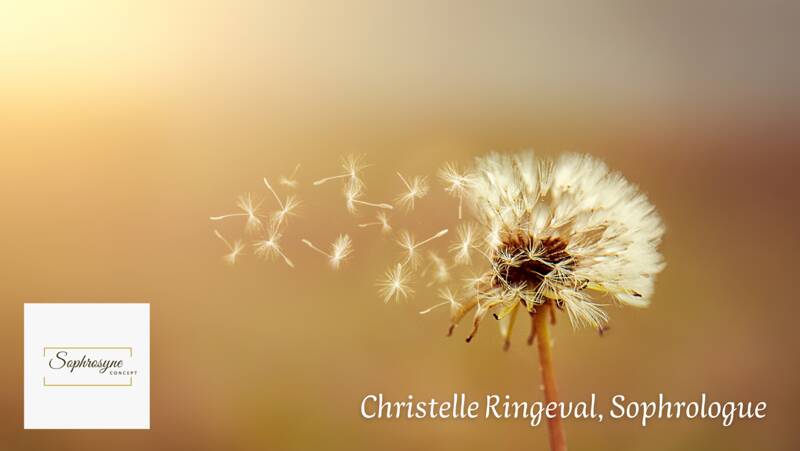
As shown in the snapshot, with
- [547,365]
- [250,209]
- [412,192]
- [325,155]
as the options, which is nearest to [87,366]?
[250,209]

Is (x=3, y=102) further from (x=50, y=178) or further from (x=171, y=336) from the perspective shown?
(x=171, y=336)

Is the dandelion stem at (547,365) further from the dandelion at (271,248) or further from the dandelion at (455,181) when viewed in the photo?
the dandelion at (271,248)

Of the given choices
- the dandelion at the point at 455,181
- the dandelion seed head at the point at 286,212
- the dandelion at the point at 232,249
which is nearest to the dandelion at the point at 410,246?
the dandelion at the point at 455,181

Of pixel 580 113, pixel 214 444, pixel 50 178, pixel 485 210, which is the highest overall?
pixel 580 113

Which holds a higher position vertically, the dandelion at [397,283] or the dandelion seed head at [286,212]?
the dandelion seed head at [286,212]

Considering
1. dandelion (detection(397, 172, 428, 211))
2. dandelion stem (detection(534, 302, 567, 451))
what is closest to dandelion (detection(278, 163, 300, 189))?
dandelion (detection(397, 172, 428, 211))

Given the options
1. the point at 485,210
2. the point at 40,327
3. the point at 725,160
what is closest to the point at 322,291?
the point at 485,210

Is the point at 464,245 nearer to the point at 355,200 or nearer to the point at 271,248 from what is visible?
the point at 355,200

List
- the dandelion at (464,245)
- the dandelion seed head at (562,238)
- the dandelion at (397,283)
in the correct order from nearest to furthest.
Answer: the dandelion seed head at (562,238)
the dandelion at (464,245)
the dandelion at (397,283)

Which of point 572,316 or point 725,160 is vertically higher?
point 725,160
